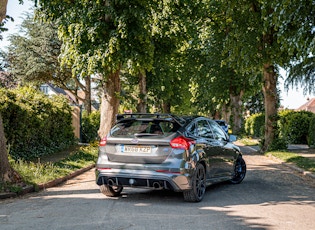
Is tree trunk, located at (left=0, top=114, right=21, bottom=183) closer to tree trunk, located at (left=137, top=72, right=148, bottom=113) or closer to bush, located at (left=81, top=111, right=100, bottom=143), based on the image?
bush, located at (left=81, top=111, right=100, bottom=143)

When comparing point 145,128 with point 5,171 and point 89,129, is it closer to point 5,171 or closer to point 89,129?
point 5,171

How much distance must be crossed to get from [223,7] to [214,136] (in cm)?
1187

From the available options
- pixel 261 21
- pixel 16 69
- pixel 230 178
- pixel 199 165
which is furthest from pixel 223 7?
pixel 16 69

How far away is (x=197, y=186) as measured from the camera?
26.7 feet

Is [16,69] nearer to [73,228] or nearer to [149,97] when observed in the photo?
[149,97]

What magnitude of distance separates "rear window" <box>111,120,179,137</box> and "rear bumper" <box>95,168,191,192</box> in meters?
0.71

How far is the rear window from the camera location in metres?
8.05

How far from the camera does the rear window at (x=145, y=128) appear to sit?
8.05m

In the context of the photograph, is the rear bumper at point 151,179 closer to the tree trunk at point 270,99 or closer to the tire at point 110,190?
the tire at point 110,190

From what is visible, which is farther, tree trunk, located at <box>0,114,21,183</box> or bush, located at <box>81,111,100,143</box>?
bush, located at <box>81,111,100,143</box>

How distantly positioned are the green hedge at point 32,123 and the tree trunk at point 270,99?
9252 mm

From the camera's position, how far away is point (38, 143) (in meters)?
15.4

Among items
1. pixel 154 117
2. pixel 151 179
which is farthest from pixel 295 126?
pixel 151 179

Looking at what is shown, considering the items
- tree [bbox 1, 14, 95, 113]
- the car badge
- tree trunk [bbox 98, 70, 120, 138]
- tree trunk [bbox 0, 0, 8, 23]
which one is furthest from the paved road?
tree [bbox 1, 14, 95, 113]
